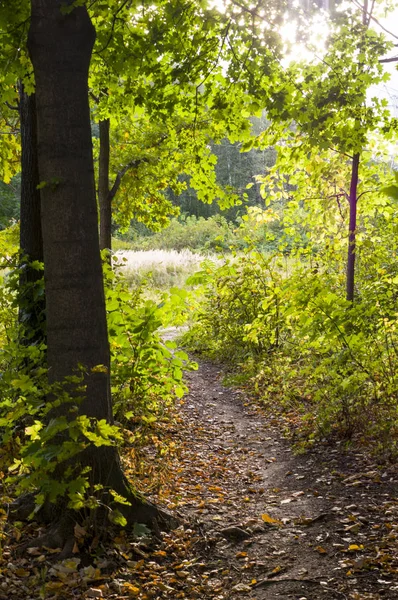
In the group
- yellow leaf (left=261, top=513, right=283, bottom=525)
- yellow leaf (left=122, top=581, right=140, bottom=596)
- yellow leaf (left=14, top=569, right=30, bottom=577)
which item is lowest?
yellow leaf (left=261, top=513, right=283, bottom=525)

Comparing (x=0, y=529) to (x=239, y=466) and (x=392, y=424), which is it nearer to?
(x=239, y=466)

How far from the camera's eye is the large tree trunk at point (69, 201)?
329 centimetres

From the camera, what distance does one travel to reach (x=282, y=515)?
4.12 meters

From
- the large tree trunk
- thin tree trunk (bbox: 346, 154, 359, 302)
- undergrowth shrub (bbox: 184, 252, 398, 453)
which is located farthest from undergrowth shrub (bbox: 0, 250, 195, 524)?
thin tree trunk (bbox: 346, 154, 359, 302)

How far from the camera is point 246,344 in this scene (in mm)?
9938

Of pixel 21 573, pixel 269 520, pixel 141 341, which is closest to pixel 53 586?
pixel 21 573

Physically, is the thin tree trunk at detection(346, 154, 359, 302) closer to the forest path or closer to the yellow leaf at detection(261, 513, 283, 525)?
the forest path

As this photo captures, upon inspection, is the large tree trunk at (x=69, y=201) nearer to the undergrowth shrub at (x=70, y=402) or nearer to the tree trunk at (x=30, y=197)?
the undergrowth shrub at (x=70, y=402)

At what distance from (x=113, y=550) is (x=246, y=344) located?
6764mm

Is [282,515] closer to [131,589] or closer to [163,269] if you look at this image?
[131,589]

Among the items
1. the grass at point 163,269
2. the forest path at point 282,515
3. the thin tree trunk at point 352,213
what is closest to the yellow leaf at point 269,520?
the forest path at point 282,515

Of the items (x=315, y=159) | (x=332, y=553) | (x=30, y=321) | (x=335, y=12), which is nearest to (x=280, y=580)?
(x=332, y=553)

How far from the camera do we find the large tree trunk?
10.8 ft

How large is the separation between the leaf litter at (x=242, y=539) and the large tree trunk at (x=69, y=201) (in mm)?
419
